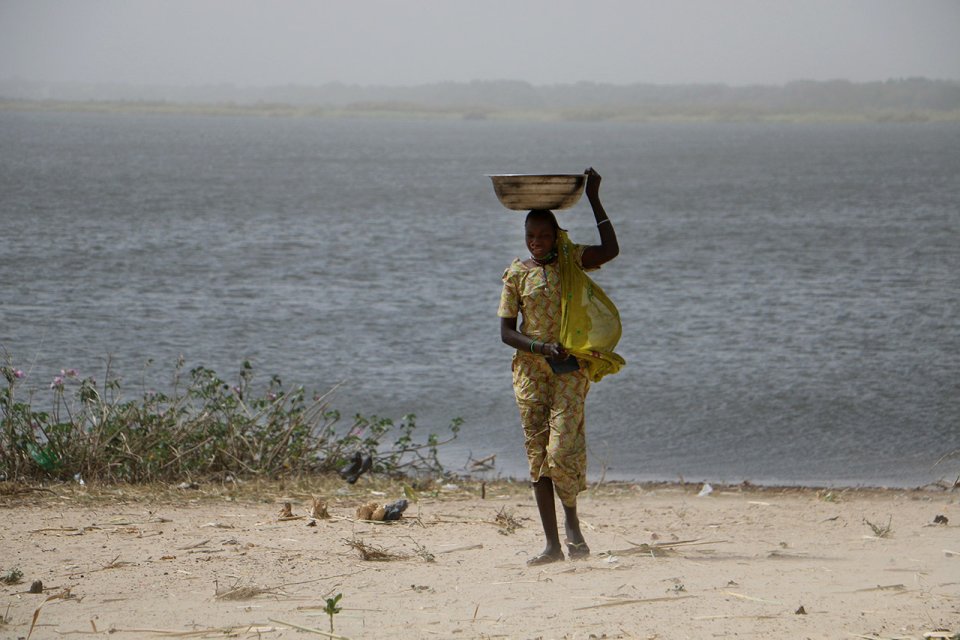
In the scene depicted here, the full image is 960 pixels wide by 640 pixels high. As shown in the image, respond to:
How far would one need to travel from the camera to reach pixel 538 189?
5438 mm

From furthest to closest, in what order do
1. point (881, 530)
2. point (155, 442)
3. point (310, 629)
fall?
point (155, 442) → point (881, 530) → point (310, 629)

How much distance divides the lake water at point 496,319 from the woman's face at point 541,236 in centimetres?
455

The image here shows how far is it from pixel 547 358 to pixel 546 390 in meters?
0.17

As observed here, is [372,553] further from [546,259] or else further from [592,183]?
[592,183]

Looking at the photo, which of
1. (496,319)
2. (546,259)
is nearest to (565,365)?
(546,259)

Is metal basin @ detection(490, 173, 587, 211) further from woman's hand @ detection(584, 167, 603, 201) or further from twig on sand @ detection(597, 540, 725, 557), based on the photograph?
twig on sand @ detection(597, 540, 725, 557)

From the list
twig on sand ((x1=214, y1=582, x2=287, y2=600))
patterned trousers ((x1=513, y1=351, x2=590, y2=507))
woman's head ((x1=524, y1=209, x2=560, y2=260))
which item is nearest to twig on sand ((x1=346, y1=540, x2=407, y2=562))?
twig on sand ((x1=214, y1=582, x2=287, y2=600))

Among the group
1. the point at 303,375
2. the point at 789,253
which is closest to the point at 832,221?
the point at 789,253

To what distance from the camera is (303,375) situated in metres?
13.6

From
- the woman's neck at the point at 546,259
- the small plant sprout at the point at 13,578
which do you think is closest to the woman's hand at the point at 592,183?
the woman's neck at the point at 546,259

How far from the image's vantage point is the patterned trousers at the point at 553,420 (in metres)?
5.51

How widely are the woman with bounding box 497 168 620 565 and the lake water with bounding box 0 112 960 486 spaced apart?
14.0ft

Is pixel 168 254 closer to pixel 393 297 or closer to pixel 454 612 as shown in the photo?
pixel 393 297

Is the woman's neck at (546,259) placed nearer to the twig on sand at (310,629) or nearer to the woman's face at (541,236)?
the woman's face at (541,236)
